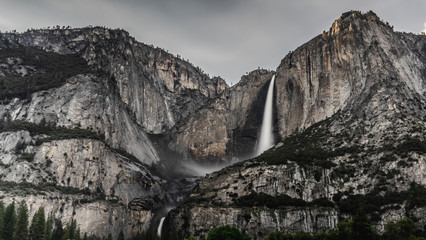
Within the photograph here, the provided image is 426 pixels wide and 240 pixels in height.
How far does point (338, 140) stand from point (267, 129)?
50.1m

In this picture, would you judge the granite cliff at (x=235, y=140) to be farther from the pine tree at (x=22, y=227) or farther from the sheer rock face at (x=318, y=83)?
the pine tree at (x=22, y=227)

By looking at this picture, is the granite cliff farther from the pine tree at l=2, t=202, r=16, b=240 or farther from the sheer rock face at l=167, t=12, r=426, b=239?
the pine tree at l=2, t=202, r=16, b=240

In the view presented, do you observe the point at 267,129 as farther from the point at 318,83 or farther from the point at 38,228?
the point at 38,228

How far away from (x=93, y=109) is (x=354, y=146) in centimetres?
8605

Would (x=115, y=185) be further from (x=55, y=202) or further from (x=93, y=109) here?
(x=93, y=109)

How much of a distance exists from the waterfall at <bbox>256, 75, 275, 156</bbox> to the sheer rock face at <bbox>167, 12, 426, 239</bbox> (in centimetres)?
648

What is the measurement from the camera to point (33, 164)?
366ft

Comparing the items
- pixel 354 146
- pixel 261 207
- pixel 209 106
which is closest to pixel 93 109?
pixel 209 106

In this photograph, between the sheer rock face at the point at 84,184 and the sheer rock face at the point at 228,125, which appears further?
the sheer rock face at the point at 228,125

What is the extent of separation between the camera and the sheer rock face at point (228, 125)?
16350 centimetres

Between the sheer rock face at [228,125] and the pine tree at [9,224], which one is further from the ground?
the sheer rock face at [228,125]

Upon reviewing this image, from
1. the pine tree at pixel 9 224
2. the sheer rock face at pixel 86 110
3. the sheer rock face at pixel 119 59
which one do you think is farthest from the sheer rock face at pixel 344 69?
the pine tree at pixel 9 224

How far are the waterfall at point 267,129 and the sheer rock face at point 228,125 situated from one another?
253cm

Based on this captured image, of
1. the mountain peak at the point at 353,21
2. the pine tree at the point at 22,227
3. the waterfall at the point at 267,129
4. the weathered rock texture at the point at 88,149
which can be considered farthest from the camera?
the waterfall at the point at 267,129
